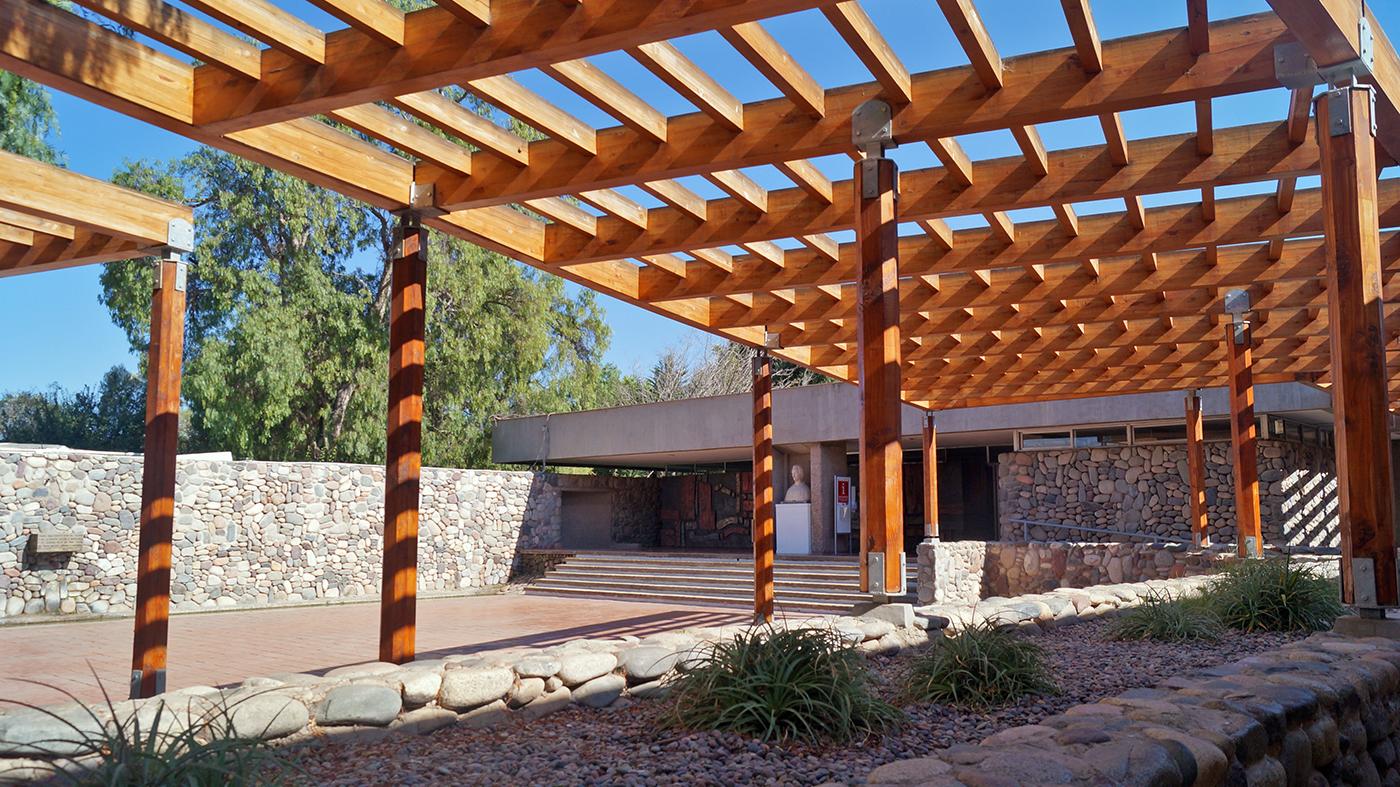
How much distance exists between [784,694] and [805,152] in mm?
3615

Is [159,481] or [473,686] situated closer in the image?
[473,686]

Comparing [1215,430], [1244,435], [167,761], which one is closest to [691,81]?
[167,761]

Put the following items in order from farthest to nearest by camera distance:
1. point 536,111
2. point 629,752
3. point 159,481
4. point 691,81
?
1. point 159,481
2. point 536,111
3. point 691,81
4. point 629,752

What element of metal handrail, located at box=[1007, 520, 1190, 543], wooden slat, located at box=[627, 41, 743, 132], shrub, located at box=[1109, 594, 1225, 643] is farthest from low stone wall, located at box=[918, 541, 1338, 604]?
wooden slat, located at box=[627, 41, 743, 132]

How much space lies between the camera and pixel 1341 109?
5648 mm

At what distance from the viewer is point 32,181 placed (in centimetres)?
639

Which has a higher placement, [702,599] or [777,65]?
[777,65]

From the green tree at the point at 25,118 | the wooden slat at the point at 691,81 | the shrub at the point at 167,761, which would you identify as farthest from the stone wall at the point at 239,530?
the shrub at the point at 167,761

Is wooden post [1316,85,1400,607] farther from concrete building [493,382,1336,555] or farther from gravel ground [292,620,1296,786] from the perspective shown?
concrete building [493,382,1336,555]

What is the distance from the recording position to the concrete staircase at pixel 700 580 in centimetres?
1609

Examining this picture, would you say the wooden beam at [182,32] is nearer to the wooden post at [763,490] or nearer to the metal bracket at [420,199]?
the metal bracket at [420,199]

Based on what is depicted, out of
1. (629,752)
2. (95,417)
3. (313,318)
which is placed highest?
(313,318)

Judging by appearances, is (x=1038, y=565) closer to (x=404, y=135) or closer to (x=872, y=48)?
(x=872, y=48)

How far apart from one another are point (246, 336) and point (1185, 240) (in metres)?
18.4
